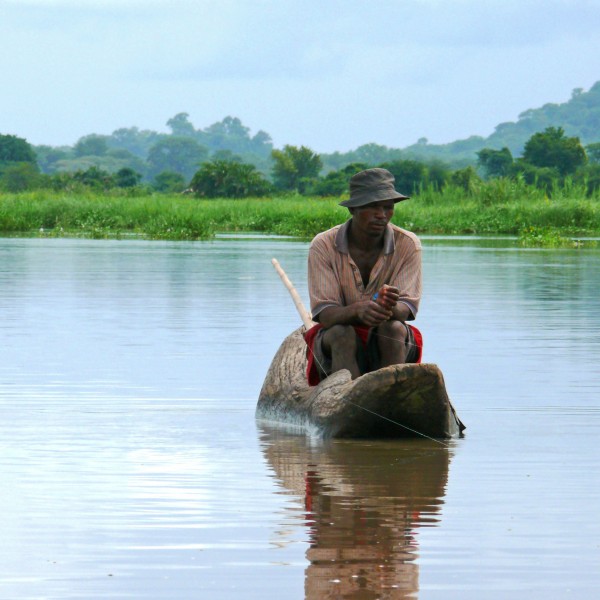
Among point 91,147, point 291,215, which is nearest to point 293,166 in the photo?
point 291,215

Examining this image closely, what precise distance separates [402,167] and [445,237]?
2050 centimetres

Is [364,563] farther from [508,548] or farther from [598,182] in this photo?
[598,182]

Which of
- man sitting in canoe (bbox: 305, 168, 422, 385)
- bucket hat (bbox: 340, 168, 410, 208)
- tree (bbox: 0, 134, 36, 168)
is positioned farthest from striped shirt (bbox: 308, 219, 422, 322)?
tree (bbox: 0, 134, 36, 168)

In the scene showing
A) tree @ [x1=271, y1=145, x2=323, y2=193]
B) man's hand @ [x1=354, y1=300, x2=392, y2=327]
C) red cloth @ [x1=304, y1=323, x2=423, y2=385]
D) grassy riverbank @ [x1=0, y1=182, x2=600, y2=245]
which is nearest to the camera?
man's hand @ [x1=354, y1=300, x2=392, y2=327]

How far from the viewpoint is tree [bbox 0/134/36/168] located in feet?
244

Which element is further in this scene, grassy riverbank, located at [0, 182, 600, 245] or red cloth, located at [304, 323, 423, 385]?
grassy riverbank, located at [0, 182, 600, 245]

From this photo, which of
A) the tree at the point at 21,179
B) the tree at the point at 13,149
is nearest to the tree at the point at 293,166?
the tree at the point at 21,179

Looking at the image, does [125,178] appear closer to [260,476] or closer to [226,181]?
[226,181]

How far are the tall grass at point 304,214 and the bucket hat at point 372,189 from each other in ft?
101

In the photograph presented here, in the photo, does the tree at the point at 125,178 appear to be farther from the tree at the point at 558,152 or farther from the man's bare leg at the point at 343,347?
the man's bare leg at the point at 343,347

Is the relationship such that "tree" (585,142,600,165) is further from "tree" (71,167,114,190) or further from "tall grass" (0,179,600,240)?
"tall grass" (0,179,600,240)

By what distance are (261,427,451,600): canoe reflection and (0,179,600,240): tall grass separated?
102ft

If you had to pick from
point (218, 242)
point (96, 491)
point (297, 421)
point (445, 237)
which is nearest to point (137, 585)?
point (96, 491)

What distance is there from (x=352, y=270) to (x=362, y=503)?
1.94 m
